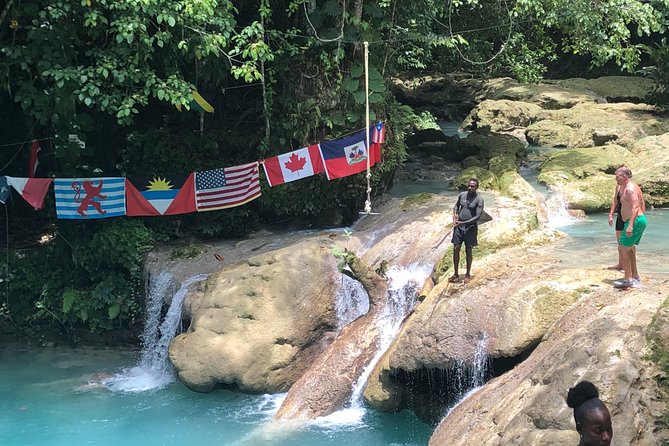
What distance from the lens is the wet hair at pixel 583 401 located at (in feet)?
13.0

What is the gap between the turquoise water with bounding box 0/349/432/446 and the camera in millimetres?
8672

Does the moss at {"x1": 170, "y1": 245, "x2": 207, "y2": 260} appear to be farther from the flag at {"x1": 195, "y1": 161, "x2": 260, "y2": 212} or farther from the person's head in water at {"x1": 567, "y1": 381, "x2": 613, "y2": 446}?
the person's head in water at {"x1": 567, "y1": 381, "x2": 613, "y2": 446}

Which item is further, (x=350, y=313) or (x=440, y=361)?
(x=350, y=313)

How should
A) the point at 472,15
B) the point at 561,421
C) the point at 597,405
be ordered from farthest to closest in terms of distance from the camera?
the point at 472,15, the point at 561,421, the point at 597,405

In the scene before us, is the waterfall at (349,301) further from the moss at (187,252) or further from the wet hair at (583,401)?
the wet hair at (583,401)

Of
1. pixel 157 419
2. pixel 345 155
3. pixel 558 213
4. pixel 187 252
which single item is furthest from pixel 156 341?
pixel 558 213

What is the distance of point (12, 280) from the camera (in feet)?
40.7

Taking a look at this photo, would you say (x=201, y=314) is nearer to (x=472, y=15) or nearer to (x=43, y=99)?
(x=43, y=99)

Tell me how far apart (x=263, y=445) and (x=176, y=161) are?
6360 mm

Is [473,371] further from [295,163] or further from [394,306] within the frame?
[295,163]

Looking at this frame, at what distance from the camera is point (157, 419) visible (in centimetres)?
945

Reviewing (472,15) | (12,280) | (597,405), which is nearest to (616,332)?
(597,405)

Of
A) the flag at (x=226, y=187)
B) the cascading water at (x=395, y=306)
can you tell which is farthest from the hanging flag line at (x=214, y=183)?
the cascading water at (x=395, y=306)

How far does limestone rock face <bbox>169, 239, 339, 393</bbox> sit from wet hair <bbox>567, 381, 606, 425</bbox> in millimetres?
6276
